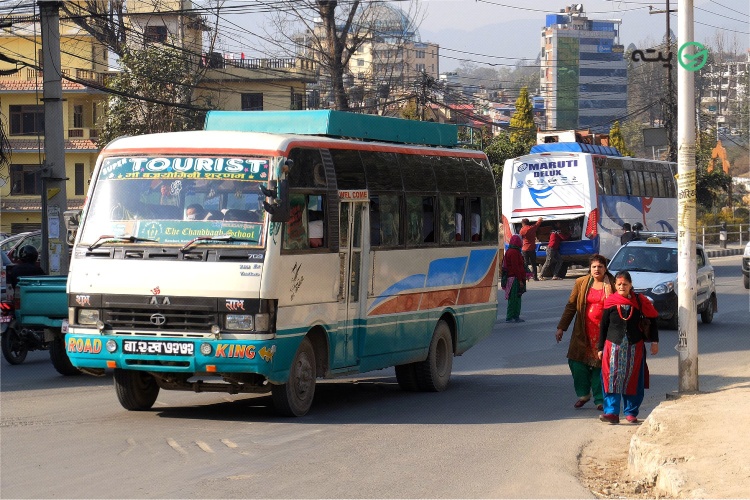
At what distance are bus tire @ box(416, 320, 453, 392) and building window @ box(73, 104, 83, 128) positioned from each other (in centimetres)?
5219

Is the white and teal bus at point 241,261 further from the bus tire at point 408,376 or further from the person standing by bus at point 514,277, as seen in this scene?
the person standing by bus at point 514,277

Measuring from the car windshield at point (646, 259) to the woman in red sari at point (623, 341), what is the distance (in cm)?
1166

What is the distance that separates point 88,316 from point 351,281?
288cm

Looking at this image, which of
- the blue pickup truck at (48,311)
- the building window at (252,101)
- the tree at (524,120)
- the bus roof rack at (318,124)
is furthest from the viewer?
the tree at (524,120)

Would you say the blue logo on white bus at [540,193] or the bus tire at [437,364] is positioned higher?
the blue logo on white bus at [540,193]

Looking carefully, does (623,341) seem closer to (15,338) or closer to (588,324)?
(588,324)

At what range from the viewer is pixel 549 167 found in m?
39.0

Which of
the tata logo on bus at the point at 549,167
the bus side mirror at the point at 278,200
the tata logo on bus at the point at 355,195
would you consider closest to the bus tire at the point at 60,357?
the tata logo on bus at the point at 355,195

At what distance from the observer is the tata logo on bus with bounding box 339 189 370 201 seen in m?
12.4

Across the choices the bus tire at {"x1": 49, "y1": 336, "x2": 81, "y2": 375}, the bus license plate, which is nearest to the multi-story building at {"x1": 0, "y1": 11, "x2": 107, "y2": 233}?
the bus tire at {"x1": 49, "y1": 336, "x2": 81, "y2": 375}

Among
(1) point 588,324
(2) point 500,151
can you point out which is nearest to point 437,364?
(1) point 588,324

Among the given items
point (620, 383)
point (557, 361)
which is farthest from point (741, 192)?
point (620, 383)

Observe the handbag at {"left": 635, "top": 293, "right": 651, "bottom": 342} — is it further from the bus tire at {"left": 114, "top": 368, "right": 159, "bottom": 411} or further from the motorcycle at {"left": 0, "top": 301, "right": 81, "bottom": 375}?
the motorcycle at {"left": 0, "top": 301, "right": 81, "bottom": 375}

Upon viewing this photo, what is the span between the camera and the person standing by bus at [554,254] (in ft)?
Answer: 123
